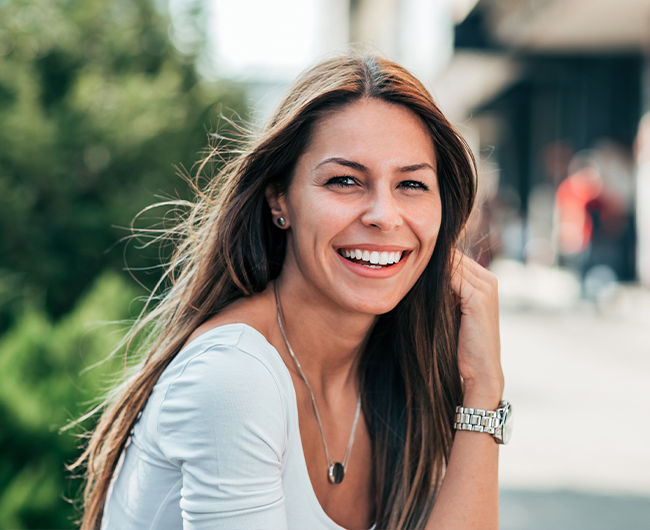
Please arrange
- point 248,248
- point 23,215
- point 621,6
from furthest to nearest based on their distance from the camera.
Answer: point 621,6 < point 23,215 < point 248,248

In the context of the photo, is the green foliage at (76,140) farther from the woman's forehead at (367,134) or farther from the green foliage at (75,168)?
the woman's forehead at (367,134)

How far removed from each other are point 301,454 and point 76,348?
1828 mm

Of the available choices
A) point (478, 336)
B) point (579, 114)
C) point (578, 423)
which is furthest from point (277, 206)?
point (579, 114)

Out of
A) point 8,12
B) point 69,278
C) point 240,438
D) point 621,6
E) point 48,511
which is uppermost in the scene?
point 621,6

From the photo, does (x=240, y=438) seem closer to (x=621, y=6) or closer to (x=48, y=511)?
(x=48, y=511)

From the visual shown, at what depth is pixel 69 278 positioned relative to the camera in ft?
17.1

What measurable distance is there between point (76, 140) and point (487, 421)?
14.9 ft

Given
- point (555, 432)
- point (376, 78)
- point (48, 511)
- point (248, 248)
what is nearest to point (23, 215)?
point (48, 511)

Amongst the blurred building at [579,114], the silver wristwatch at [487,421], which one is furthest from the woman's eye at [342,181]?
the blurred building at [579,114]

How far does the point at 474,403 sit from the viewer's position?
77.5 inches

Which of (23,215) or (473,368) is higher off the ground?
(23,215)

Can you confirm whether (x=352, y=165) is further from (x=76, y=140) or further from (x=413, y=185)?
(x=76, y=140)

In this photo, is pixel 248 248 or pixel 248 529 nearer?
pixel 248 529

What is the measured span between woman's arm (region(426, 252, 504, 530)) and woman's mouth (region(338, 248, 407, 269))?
1.02ft
